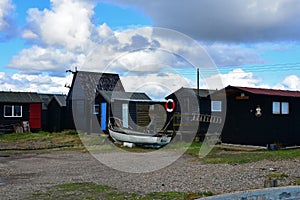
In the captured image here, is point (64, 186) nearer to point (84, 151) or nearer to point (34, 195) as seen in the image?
point (34, 195)

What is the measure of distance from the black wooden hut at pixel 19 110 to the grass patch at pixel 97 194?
25.4 meters

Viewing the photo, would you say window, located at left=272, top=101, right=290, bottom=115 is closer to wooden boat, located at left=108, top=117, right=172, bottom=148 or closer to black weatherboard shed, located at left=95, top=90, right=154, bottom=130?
wooden boat, located at left=108, top=117, right=172, bottom=148

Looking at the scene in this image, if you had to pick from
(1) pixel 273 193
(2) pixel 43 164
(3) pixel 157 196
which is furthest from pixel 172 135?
(1) pixel 273 193

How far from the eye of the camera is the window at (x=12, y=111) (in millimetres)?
34562

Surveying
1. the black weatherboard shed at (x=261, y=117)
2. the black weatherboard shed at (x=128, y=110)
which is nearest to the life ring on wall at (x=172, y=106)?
the black weatherboard shed at (x=128, y=110)

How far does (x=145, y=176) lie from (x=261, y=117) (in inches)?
411

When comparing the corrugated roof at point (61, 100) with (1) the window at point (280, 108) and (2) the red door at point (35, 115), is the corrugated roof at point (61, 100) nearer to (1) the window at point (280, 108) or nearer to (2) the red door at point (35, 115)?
(2) the red door at point (35, 115)

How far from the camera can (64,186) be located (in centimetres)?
1062

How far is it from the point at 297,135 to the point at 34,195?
16689mm

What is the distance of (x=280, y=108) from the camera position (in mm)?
21938

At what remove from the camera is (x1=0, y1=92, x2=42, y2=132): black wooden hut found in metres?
34.3

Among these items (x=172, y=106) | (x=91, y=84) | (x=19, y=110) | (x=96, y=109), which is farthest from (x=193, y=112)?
(x=19, y=110)

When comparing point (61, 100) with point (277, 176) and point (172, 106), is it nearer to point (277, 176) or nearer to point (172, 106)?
point (172, 106)

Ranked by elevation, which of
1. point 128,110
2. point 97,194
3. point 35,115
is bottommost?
point 97,194
